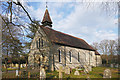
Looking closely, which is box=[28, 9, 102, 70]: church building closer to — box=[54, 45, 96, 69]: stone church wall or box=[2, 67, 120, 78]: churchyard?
box=[54, 45, 96, 69]: stone church wall

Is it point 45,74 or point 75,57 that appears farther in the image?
point 75,57

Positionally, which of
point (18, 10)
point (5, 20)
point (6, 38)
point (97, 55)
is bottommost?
point (97, 55)

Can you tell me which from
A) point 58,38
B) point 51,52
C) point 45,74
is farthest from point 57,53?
point 45,74

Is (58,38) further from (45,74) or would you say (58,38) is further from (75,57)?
(45,74)

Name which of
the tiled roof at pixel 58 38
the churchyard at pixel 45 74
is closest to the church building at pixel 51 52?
the tiled roof at pixel 58 38

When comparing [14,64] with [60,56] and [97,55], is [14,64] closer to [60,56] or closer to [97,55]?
[60,56]

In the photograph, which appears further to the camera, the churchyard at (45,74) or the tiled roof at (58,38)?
the tiled roof at (58,38)

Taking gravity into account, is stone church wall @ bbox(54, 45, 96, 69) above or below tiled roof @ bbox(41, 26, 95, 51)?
below

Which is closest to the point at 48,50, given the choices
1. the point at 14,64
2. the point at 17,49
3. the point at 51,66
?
the point at 51,66

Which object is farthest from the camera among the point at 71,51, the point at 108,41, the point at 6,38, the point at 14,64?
the point at 108,41

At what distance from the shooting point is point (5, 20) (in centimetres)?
472

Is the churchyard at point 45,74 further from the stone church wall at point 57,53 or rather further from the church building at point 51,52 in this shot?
the stone church wall at point 57,53

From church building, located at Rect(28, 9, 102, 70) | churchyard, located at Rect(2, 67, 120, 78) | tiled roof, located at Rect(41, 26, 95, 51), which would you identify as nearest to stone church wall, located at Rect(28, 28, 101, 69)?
church building, located at Rect(28, 9, 102, 70)

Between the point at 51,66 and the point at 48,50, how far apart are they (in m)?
2.67
